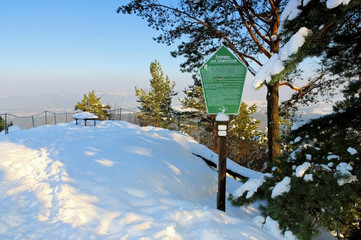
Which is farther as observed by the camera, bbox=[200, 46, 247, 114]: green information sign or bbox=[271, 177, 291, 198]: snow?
bbox=[200, 46, 247, 114]: green information sign

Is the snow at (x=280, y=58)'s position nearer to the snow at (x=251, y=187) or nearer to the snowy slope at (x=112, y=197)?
the snow at (x=251, y=187)

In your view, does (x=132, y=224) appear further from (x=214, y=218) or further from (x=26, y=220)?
(x=26, y=220)

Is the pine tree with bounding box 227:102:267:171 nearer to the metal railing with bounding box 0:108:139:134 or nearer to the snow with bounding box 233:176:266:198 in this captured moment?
the metal railing with bounding box 0:108:139:134

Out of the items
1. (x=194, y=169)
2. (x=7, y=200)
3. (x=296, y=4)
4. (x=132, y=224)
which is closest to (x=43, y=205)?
(x=7, y=200)

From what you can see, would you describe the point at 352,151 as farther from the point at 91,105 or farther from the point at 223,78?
the point at 91,105

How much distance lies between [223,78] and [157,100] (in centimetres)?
2557

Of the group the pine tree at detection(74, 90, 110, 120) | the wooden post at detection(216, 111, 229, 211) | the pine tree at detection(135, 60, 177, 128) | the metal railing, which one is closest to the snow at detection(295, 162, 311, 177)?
the wooden post at detection(216, 111, 229, 211)

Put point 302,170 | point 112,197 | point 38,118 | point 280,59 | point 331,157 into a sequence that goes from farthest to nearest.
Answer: point 38,118 → point 112,197 → point 331,157 → point 302,170 → point 280,59

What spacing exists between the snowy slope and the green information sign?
1826 mm

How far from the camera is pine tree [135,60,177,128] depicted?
28094 mm

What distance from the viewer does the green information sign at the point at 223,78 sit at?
3.55m

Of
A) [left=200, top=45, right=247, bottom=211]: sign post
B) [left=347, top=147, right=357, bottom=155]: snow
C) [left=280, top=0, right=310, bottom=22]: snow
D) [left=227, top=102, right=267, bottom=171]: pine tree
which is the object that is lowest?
[left=227, top=102, right=267, bottom=171]: pine tree

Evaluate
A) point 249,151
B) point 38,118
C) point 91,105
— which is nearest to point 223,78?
point 249,151

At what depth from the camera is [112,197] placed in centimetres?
387
